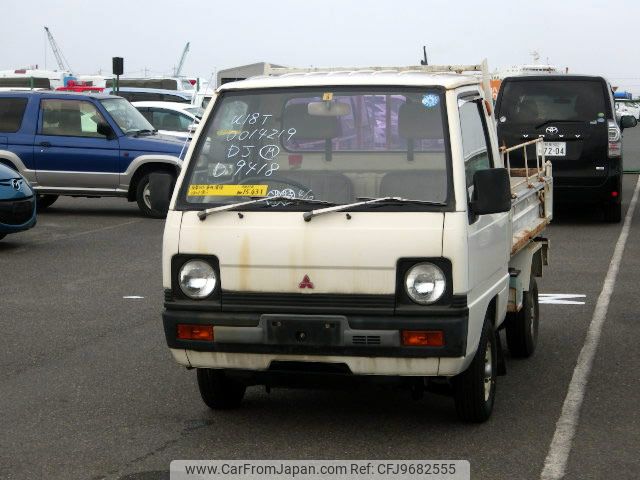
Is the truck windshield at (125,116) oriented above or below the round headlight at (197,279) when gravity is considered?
above

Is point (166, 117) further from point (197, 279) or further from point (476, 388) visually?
point (476, 388)

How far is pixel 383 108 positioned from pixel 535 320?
9.39 feet

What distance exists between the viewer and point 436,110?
22.2 feet

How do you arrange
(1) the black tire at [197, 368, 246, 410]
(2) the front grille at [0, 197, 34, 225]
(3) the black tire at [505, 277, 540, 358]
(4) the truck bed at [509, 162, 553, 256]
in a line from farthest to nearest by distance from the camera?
1. (2) the front grille at [0, 197, 34, 225]
2. (3) the black tire at [505, 277, 540, 358]
3. (4) the truck bed at [509, 162, 553, 256]
4. (1) the black tire at [197, 368, 246, 410]

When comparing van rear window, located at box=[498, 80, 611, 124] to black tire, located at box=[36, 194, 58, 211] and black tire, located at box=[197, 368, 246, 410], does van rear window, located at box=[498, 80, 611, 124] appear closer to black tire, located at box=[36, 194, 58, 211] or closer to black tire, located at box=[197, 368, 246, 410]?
black tire, located at box=[36, 194, 58, 211]

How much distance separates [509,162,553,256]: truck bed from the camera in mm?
8172

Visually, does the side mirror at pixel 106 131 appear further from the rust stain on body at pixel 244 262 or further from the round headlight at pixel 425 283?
the round headlight at pixel 425 283

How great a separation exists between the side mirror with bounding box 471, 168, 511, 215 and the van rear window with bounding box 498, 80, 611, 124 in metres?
11.8

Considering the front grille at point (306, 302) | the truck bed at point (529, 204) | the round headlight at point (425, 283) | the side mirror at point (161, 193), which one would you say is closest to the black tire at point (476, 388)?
the round headlight at point (425, 283)

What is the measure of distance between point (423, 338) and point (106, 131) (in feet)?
46.2

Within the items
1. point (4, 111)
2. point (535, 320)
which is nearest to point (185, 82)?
point (4, 111)

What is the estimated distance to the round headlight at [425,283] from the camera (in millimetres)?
6344

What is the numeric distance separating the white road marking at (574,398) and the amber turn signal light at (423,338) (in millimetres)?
774

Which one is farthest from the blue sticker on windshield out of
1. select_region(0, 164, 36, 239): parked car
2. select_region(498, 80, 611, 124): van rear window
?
select_region(498, 80, 611, 124): van rear window
